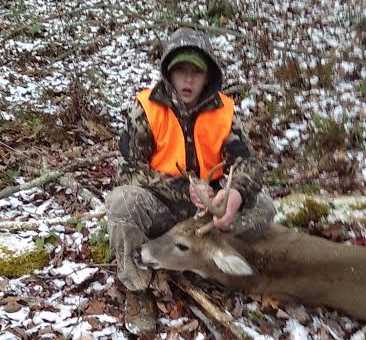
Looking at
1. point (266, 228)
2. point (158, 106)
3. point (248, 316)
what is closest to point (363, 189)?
point (266, 228)

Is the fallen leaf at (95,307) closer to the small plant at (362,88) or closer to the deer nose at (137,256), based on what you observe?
the deer nose at (137,256)

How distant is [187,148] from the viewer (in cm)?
411

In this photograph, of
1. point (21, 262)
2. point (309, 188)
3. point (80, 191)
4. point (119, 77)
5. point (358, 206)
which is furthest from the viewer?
point (119, 77)

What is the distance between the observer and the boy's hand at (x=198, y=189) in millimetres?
3738

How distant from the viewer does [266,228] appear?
4.33 m

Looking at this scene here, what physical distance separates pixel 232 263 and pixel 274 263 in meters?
0.36

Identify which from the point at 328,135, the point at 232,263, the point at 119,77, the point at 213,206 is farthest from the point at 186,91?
the point at 119,77

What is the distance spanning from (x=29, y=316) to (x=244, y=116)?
147 inches

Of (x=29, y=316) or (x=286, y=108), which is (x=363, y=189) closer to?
(x=286, y=108)

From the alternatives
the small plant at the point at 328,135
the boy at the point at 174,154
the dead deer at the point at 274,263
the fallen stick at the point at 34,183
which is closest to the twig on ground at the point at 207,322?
the dead deer at the point at 274,263

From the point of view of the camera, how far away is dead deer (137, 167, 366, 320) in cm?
404

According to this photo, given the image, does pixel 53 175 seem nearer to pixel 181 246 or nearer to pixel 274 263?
pixel 181 246

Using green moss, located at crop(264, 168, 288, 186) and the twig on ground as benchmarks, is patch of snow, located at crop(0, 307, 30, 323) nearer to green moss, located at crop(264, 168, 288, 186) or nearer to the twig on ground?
the twig on ground

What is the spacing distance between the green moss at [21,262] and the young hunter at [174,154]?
688 millimetres
